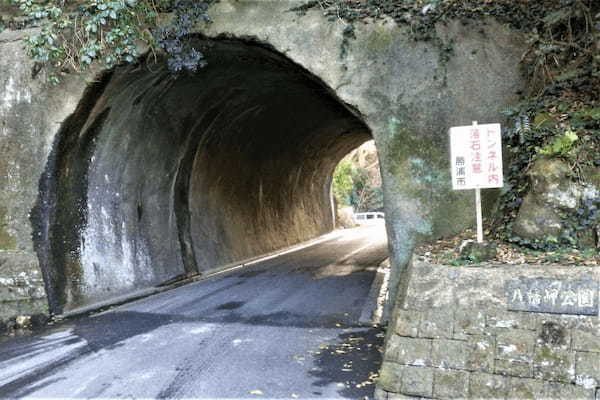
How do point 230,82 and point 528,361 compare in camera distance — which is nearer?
point 528,361

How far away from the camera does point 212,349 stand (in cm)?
578

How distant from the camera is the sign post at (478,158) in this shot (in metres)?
5.36

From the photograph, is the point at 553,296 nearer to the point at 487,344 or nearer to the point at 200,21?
the point at 487,344

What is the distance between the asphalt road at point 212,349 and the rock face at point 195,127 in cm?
120

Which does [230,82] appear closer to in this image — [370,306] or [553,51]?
[370,306]

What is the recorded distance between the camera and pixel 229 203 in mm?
13469

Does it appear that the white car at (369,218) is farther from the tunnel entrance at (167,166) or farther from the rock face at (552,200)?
the rock face at (552,200)

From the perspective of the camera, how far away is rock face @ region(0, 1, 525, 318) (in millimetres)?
6625

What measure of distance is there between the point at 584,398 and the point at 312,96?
8.70m

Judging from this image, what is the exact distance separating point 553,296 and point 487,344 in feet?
2.22

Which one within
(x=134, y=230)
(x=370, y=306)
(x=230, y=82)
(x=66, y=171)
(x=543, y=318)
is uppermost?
(x=230, y=82)

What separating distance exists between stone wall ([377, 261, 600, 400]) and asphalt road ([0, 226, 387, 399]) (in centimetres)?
59

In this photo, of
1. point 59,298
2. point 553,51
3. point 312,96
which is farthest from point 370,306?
point 312,96

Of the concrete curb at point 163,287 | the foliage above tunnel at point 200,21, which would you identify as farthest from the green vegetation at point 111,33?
the concrete curb at point 163,287
